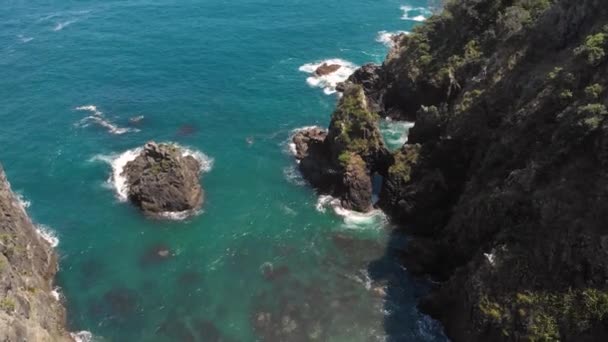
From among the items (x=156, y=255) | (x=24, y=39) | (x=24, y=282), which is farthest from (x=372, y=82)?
(x=24, y=39)

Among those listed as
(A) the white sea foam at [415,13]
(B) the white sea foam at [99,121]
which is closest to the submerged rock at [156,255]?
(B) the white sea foam at [99,121]

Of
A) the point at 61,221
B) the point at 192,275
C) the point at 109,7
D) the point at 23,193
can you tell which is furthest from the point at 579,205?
the point at 109,7

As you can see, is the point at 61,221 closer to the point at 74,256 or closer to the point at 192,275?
the point at 74,256

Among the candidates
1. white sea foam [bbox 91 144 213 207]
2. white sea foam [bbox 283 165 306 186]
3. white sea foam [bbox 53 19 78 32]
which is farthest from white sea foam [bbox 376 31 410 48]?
white sea foam [bbox 53 19 78 32]

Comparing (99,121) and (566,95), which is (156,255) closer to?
(99,121)

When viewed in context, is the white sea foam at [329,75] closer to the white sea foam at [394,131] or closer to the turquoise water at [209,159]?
the turquoise water at [209,159]
